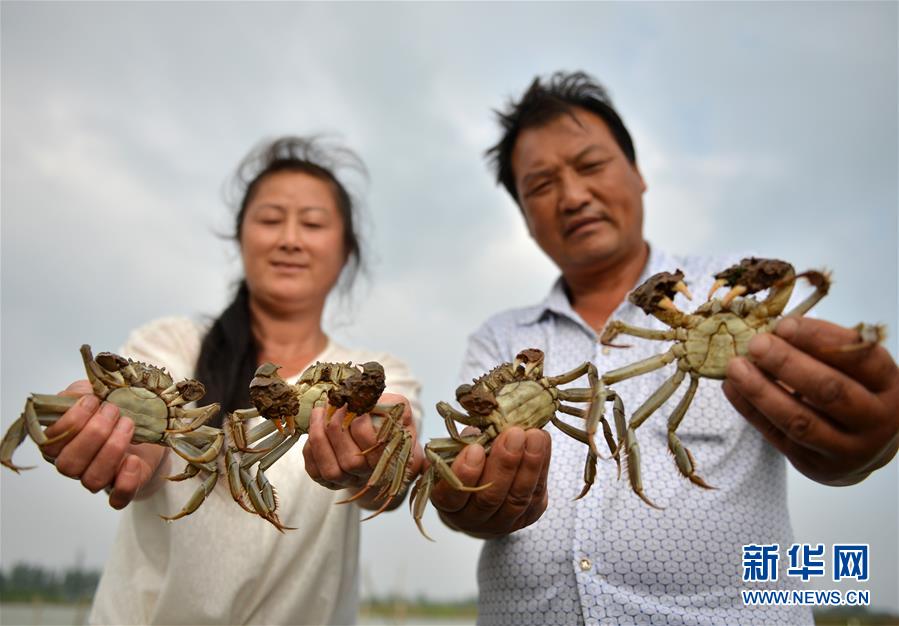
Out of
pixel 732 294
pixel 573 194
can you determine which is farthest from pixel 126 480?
pixel 573 194

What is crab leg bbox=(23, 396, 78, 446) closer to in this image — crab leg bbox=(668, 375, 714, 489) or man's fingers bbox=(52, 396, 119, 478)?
man's fingers bbox=(52, 396, 119, 478)

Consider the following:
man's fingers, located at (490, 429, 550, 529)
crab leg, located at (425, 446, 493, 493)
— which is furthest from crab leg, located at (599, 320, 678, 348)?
crab leg, located at (425, 446, 493, 493)

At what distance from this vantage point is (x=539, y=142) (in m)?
5.47

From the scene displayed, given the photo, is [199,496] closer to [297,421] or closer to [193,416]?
[193,416]

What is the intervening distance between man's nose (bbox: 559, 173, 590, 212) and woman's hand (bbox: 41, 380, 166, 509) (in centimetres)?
313

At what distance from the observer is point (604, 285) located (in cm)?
547

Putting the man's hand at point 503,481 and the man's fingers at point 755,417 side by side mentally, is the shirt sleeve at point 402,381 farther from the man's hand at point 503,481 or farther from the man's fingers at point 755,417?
the man's fingers at point 755,417

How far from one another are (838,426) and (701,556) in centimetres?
116

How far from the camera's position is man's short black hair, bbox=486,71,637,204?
223 inches

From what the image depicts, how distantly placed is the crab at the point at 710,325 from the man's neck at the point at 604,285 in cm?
183

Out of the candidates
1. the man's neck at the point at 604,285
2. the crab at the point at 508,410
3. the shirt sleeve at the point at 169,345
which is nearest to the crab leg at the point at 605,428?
the crab at the point at 508,410

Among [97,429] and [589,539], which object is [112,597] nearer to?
[97,429]

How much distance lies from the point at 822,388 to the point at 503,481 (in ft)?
4.58

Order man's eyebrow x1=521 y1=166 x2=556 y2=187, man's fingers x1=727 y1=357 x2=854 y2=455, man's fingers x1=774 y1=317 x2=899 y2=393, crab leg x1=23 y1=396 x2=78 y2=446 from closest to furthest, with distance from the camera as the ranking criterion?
man's fingers x1=774 y1=317 x2=899 y2=393 → man's fingers x1=727 y1=357 x2=854 y2=455 → crab leg x1=23 y1=396 x2=78 y2=446 → man's eyebrow x1=521 y1=166 x2=556 y2=187
